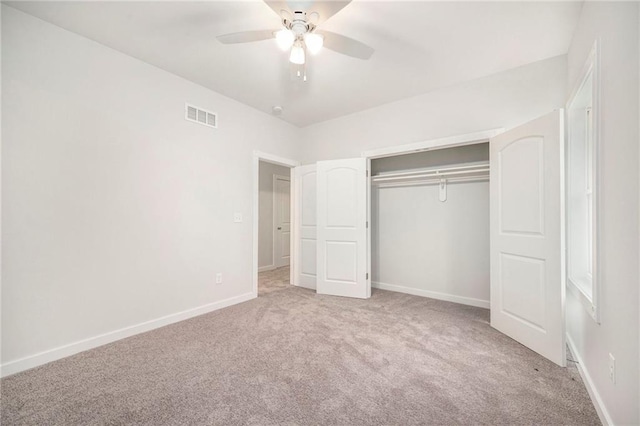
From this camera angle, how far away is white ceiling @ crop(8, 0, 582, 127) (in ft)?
6.75

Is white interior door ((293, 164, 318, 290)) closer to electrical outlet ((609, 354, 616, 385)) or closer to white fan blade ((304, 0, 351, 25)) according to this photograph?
white fan blade ((304, 0, 351, 25))

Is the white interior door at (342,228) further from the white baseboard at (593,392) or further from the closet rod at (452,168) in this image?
the white baseboard at (593,392)

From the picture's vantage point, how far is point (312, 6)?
5.82ft

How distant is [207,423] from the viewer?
4.89 ft

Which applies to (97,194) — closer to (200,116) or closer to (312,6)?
(200,116)

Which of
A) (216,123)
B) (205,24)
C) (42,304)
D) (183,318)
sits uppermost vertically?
(205,24)

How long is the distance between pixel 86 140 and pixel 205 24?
A: 1.45 meters

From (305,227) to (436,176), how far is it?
2209mm

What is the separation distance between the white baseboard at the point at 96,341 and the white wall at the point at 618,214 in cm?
347

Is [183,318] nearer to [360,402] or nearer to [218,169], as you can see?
[218,169]

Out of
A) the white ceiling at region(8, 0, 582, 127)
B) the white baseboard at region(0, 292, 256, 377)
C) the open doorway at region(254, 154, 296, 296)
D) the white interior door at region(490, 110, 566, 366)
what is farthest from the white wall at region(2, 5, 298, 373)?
the white interior door at region(490, 110, 566, 366)

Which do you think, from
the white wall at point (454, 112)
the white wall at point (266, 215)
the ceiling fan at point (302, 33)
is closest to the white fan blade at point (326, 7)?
the ceiling fan at point (302, 33)

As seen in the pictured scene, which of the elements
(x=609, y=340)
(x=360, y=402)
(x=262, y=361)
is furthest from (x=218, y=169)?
(x=609, y=340)

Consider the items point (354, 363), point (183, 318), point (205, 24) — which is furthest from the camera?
point (183, 318)
